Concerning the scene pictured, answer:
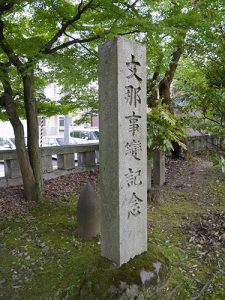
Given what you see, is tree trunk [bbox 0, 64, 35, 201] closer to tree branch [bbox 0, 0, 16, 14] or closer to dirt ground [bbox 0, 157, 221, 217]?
dirt ground [bbox 0, 157, 221, 217]

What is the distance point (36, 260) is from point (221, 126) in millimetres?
3427

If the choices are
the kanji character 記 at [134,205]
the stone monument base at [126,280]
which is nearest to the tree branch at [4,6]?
the kanji character 記 at [134,205]

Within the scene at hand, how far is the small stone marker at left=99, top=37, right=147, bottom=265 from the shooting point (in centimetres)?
314

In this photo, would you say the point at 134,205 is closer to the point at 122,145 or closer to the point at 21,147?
the point at 122,145

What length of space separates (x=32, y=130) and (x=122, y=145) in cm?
379

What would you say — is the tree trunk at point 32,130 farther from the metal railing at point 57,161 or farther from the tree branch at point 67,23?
the metal railing at point 57,161

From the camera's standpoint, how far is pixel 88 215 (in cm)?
485

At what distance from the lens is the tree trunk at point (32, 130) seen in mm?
6371

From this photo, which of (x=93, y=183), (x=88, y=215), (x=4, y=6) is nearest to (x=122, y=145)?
(x=88, y=215)

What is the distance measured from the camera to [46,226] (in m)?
5.41

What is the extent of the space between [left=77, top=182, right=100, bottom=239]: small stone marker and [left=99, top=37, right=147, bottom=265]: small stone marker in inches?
53.0

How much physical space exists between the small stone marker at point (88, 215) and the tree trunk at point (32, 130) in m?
2.00

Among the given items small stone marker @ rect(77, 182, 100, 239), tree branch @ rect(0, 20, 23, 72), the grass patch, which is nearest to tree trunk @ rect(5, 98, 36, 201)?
the grass patch

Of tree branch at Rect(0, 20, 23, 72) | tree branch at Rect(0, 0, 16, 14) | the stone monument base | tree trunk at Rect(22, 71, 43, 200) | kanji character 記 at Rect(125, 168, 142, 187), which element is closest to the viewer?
the stone monument base
